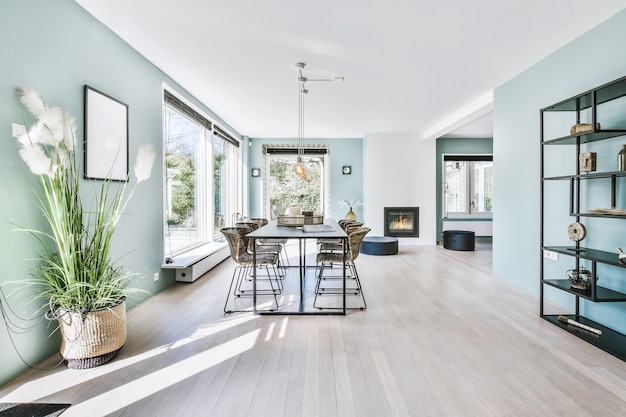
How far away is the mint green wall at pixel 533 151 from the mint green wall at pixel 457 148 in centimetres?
371

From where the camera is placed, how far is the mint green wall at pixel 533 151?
2758mm

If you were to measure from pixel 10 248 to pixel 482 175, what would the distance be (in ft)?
30.0

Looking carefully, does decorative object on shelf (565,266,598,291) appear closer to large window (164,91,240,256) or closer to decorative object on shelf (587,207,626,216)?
decorative object on shelf (587,207,626,216)

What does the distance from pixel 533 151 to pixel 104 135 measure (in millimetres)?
4626

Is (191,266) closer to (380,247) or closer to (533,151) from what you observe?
(380,247)

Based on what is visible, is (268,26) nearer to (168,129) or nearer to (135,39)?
(135,39)

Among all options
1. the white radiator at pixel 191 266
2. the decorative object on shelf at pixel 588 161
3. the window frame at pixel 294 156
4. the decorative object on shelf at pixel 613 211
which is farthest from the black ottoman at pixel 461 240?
the white radiator at pixel 191 266

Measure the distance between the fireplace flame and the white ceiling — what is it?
323cm

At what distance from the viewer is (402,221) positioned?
7.82 m

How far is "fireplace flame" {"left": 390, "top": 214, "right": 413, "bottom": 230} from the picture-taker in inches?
307

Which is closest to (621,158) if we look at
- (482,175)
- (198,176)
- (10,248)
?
(10,248)

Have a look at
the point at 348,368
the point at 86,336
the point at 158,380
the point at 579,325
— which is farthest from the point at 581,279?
the point at 86,336

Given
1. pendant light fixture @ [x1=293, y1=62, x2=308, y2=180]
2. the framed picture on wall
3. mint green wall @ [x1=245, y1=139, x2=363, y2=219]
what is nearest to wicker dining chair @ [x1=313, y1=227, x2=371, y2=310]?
pendant light fixture @ [x1=293, y1=62, x2=308, y2=180]

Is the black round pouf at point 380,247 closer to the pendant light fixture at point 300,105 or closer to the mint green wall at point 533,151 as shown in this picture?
the mint green wall at point 533,151
